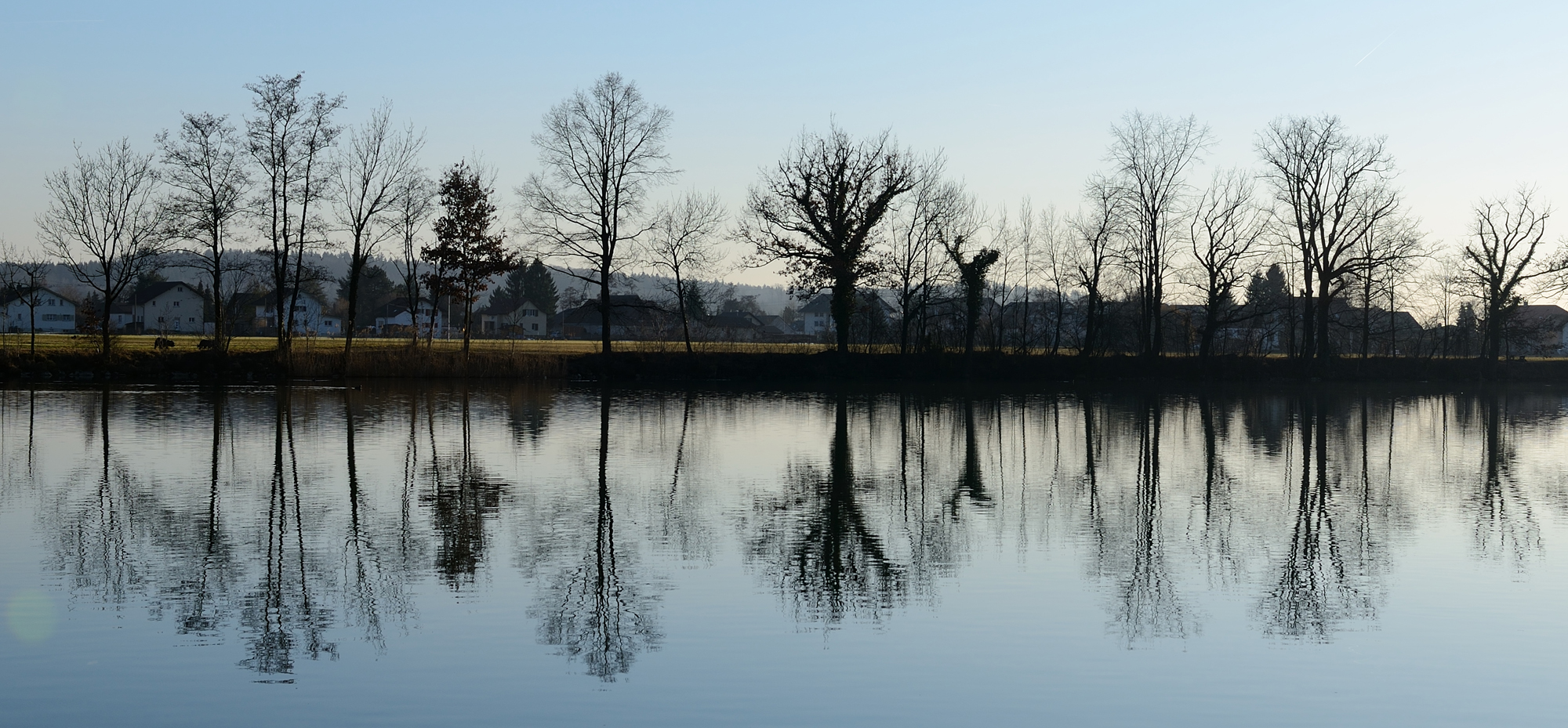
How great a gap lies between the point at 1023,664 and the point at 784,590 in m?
2.94

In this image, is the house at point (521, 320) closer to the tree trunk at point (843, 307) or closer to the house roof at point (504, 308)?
the house roof at point (504, 308)

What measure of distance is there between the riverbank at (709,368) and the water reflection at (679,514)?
51.6ft

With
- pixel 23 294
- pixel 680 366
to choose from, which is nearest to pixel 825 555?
pixel 680 366

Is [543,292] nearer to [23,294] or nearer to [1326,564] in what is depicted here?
[23,294]

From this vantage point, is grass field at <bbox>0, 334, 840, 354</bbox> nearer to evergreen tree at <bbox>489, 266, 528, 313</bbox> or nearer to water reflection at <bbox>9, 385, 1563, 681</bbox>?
water reflection at <bbox>9, 385, 1563, 681</bbox>

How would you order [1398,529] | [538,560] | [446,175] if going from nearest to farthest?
1. [538,560]
2. [1398,529]
3. [446,175]

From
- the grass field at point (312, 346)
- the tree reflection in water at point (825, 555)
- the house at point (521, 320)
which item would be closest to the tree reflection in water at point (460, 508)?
the tree reflection in water at point (825, 555)

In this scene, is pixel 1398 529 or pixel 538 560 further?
pixel 1398 529

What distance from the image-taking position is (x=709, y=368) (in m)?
54.6

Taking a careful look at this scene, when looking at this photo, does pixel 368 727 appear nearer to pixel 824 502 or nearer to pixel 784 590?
pixel 784 590

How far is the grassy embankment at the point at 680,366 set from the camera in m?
45.9

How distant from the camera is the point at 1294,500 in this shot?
17.9 m

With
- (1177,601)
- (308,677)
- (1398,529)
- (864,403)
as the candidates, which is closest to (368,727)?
(308,677)

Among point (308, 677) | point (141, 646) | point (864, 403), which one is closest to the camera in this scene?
point (308, 677)
